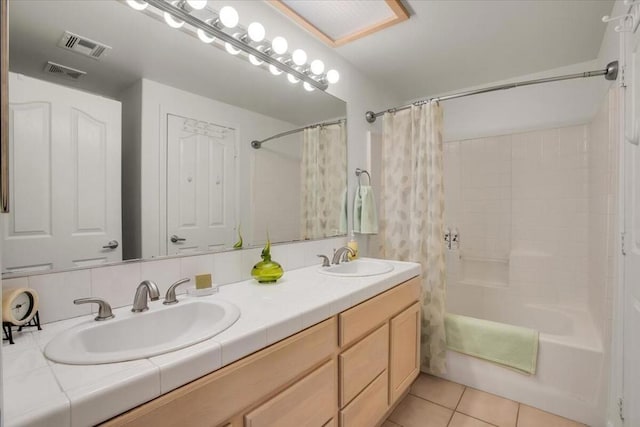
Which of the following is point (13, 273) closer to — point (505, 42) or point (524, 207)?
point (505, 42)

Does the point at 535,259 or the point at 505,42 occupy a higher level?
the point at 505,42

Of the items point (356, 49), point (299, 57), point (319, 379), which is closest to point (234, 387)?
point (319, 379)

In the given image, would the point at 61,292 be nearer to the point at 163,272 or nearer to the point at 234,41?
the point at 163,272

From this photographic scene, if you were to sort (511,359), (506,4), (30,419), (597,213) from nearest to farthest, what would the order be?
(30,419) < (506,4) < (511,359) < (597,213)

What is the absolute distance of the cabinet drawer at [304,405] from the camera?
0.86 m

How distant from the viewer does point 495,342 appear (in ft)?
6.15

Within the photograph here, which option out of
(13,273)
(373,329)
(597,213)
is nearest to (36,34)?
(13,273)

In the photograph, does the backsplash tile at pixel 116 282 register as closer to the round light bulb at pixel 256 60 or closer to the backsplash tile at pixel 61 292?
the backsplash tile at pixel 61 292

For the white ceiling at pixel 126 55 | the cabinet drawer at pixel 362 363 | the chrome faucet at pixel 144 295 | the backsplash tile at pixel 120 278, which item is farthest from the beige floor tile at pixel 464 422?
the white ceiling at pixel 126 55

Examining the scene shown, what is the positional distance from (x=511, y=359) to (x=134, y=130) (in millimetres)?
2371

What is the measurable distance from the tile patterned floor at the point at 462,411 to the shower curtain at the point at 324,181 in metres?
1.19

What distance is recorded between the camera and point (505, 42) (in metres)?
2.00

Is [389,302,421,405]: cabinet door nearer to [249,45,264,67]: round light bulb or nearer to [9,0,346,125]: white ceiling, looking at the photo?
[9,0,346,125]: white ceiling

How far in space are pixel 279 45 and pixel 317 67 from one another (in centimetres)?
33
